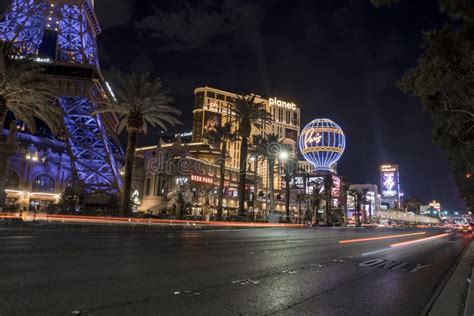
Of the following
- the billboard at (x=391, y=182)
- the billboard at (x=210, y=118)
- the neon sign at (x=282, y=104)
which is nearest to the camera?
the billboard at (x=210, y=118)

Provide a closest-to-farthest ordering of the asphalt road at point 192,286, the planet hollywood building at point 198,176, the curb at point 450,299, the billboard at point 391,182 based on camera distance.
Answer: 1. the asphalt road at point 192,286
2. the curb at point 450,299
3. the planet hollywood building at point 198,176
4. the billboard at point 391,182

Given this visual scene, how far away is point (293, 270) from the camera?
9.72 m

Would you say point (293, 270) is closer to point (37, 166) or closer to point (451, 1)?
point (451, 1)

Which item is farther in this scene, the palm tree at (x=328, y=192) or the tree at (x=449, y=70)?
the palm tree at (x=328, y=192)

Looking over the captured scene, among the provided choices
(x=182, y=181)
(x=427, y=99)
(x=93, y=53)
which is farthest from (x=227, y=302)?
(x=93, y=53)

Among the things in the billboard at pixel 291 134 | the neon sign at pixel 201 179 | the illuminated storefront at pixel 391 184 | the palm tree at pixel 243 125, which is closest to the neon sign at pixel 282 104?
the billboard at pixel 291 134

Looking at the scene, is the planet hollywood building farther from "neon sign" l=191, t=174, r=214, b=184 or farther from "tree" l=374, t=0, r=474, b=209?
"tree" l=374, t=0, r=474, b=209

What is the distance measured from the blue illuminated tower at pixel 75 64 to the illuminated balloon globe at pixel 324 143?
4958 cm

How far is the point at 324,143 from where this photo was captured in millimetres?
89562

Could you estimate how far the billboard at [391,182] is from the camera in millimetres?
191875

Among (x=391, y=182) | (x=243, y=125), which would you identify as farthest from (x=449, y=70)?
(x=391, y=182)

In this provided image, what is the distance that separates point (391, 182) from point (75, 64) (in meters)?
173

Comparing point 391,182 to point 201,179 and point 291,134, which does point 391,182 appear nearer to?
point 291,134

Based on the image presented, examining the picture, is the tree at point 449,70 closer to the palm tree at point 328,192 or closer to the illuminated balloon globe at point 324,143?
the palm tree at point 328,192
